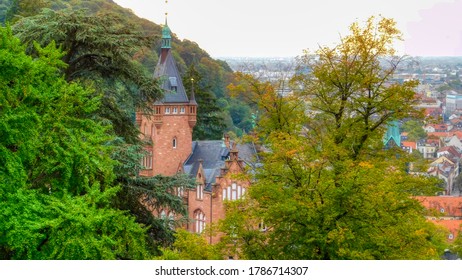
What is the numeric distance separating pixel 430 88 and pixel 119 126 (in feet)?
125

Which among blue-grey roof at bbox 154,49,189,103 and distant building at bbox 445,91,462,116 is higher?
blue-grey roof at bbox 154,49,189,103

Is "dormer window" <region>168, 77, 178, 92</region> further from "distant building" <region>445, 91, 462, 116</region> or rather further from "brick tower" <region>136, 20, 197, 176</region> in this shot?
"distant building" <region>445, 91, 462, 116</region>

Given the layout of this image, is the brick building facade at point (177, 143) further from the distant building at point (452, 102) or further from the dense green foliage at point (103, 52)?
the distant building at point (452, 102)

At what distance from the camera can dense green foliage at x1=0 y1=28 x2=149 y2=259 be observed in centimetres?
1292

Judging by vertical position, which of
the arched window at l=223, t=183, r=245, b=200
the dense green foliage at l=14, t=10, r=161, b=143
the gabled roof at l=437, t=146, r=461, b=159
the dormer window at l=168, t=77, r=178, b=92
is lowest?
the gabled roof at l=437, t=146, r=461, b=159

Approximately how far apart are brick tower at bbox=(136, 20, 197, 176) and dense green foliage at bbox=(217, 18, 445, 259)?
80.9ft

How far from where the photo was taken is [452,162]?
247 ft

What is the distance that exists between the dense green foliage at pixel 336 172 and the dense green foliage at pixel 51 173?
2.39 metres

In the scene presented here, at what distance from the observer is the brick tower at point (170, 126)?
45.5 m

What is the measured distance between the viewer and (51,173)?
14.2 metres

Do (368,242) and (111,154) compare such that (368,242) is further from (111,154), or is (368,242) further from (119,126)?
(119,126)

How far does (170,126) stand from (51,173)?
3193 centimetres

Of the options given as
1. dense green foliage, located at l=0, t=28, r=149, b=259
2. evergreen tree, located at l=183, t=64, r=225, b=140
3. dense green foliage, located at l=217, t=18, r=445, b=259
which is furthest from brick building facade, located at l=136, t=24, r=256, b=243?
dense green foliage, located at l=0, t=28, r=149, b=259

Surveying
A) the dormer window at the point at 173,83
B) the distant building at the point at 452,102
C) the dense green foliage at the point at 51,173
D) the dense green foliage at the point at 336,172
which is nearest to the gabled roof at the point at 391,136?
the dense green foliage at the point at 336,172
